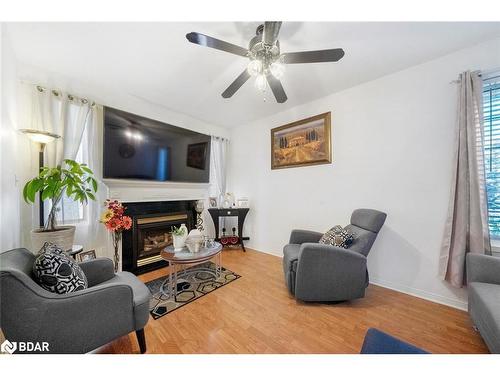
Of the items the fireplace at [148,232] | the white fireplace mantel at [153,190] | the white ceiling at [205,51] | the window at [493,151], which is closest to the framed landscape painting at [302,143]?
the white ceiling at [205,51]

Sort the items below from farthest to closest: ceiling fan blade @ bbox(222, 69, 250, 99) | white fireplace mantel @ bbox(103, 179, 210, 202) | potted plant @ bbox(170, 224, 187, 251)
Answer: white fireplace mantel @ bbox(103, 179, 210, 202) < potted plant @ bbox(170, 224, 187, 251) < ceiling fan blade @ bbox(222, 69, 250, 99)

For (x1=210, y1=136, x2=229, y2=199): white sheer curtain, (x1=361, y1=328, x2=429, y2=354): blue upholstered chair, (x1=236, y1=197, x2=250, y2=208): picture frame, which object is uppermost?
(x1=210, y1=136, x2=229, y2=199): white sheer curtain

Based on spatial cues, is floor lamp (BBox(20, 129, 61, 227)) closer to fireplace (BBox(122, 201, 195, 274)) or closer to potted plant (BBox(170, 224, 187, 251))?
A: fireplace (BBox(122, 201, 195, 274))

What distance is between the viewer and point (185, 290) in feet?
6.54

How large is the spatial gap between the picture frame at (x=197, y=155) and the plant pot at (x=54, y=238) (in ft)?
5.92

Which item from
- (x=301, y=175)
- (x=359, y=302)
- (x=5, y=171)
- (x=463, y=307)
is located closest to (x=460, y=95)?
(x=301, y=175)

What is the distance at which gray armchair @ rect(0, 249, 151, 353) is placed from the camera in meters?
0.86

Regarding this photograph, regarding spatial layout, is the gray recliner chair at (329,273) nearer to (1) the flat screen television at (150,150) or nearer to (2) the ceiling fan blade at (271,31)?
(2) the ceiling fan blade at (271,31)

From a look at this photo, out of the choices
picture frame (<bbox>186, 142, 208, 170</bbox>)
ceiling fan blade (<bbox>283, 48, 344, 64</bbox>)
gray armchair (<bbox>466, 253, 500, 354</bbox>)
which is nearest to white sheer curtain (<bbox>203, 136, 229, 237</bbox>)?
picture frame (<bbox>186, 142, 208, 170</bbox>)

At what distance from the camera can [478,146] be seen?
5.24 feet

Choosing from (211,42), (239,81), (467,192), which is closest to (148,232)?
(239,81)

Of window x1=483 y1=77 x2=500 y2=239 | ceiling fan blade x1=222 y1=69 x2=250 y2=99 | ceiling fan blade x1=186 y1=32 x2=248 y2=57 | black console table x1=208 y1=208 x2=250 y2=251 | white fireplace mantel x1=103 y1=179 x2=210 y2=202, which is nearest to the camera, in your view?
ceiling fan blade x1=186 y1=32 x2=248 y2=57

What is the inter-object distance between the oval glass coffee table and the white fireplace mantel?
0.99 meters

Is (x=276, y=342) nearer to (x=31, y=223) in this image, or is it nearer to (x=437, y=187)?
(x=437, y=187)
